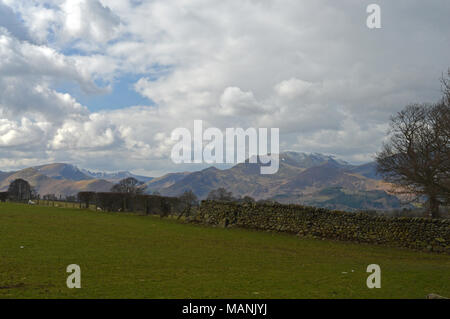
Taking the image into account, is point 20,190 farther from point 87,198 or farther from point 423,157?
point 423,157

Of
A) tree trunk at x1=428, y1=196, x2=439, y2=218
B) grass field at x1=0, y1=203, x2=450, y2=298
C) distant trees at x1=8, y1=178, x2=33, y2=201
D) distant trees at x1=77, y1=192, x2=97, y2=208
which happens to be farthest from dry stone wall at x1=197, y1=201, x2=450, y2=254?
distant trees at x1=8, y1=178, x2=33, y2=201

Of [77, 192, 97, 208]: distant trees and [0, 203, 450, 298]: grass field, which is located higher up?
[77, 192, 97, 208]: distant trees

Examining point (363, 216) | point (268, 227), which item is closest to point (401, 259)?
point (363, 216)

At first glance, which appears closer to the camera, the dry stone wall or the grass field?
the grass field

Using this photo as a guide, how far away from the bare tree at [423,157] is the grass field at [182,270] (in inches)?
588

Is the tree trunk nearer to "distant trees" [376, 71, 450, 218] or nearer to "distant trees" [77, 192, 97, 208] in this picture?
"distant trees" [376, 71, 450, 218]

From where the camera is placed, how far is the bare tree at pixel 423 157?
3322 centimetres

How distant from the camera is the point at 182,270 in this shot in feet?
41.2

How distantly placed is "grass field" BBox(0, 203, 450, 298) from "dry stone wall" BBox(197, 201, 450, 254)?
3.07 meters

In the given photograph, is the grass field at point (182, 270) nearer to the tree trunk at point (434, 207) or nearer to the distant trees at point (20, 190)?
the tree trunk at point (434, 207)

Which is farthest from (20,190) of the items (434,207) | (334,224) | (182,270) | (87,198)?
(182,270)

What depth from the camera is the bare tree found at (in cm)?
3322

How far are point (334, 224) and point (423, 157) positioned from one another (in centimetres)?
1517
